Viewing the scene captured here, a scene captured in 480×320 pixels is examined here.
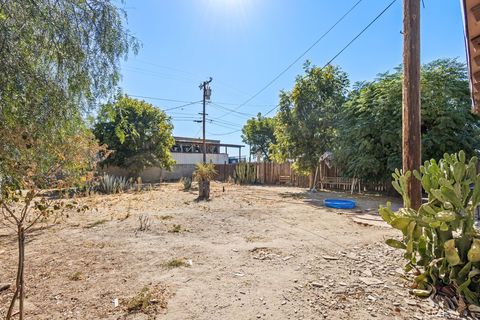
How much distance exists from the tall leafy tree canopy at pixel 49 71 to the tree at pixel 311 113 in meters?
10.6

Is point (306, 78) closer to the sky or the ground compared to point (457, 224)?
closer to the sky

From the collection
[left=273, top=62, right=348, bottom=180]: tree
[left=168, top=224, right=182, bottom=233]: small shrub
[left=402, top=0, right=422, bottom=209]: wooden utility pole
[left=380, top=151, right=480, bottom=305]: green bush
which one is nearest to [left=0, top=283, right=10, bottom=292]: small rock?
[left=168, top=224, right=182, bottom=233]: small shrub

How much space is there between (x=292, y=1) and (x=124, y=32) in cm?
594

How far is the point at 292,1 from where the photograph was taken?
753 cm

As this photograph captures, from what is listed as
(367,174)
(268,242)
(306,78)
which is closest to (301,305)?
(268,242)

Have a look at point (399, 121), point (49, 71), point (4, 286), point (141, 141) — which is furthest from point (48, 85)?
point (141, 141)

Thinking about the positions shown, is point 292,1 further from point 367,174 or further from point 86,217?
point 86,217

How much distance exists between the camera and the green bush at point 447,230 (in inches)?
101

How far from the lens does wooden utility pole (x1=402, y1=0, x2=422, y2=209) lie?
11.4 feet

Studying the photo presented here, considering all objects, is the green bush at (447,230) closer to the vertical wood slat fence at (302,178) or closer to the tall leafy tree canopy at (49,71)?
the tall leafy tree canopy at (49,71)

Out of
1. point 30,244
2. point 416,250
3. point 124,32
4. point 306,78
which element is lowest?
point 30,244

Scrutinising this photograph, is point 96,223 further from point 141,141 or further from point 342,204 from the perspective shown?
point 141,141

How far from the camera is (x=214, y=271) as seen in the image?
341 centimetres

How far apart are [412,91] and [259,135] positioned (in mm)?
27056
